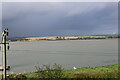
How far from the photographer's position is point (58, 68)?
7.85 metres

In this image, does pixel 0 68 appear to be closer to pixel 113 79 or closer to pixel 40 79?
pixel 40 79

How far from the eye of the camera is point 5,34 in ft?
24.6

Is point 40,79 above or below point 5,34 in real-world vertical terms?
below

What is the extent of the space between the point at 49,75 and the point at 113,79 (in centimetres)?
267

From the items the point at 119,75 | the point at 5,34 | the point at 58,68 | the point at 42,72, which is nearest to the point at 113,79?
the point at 119,75

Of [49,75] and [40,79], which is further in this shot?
[40,79]

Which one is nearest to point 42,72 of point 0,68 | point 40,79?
point 40,79

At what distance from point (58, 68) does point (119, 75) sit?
256 centimetres

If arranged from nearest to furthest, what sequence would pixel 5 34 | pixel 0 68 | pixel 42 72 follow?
1. pixel 5 34
2. pixel 42 72
3. pixel 0 68

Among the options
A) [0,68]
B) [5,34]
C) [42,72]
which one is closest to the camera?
[5,34]

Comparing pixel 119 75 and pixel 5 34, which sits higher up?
pixel 5 34

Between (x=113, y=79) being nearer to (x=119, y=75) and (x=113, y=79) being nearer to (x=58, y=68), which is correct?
(x=119, y=75)

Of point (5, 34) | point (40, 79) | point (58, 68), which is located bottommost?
point (40, 79)

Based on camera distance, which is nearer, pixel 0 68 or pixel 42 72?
pixel 42 72
